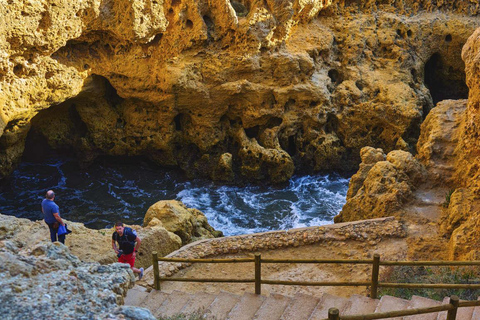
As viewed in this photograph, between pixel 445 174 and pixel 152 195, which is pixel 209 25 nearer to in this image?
pixel 152 195

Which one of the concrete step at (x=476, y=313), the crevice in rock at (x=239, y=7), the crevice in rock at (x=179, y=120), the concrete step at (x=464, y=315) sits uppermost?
the crevice in rock at (x=239, y=7)

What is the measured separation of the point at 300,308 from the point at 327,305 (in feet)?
1.37

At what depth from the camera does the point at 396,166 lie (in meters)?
12.8

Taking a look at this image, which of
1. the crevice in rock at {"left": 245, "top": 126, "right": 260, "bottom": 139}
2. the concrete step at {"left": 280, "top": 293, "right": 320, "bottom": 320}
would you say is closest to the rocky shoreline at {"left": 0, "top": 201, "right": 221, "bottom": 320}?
the concrete step at {"left": 280, "top": 293, "right": 320, "bottom": 320}

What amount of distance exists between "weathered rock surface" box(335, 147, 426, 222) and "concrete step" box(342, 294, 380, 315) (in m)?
5.82

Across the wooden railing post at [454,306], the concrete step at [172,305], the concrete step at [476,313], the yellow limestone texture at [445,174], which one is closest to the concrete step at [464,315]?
the concrete step at [476,313]

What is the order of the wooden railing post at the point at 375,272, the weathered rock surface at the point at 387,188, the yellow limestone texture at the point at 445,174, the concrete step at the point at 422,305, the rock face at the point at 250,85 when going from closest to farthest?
the concrete step at the point at 422,305 < the wooden railing post at the point at 375,272 < the yellow limestone texture at the point at 445,174 < the weathered rock surface at the point at 387,188 < the rock face at the point at 250,85

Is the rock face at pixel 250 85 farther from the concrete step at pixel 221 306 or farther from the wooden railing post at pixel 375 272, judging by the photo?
the wooden railing post at pixel 375 272

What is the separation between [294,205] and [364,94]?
6.17 m

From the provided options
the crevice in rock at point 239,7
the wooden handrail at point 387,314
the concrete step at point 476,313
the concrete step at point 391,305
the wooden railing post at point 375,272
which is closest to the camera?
the wooden handrail at point 387,314

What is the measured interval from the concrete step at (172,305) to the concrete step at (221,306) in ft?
1.68

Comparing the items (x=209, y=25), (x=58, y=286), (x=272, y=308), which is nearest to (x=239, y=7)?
(x=209, y=25)

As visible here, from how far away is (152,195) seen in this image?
19.6 meters

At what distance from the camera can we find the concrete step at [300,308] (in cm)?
657
